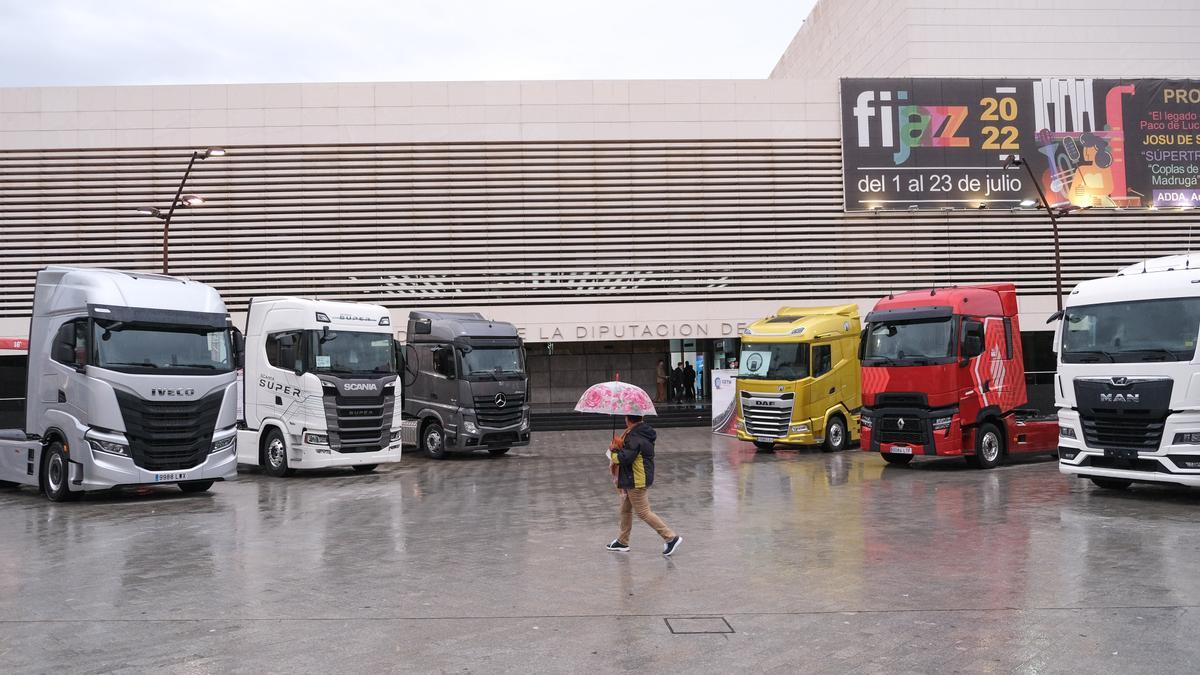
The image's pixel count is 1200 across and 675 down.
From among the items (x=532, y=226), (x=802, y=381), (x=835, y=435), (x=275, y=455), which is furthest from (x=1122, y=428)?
(x=532, y=226)

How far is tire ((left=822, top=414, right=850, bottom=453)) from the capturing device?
67.6 feet

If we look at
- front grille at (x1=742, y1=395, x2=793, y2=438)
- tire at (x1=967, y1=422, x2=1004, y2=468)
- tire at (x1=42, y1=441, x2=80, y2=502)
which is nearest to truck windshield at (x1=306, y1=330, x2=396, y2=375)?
tire at (x1=42, y1=441, x2=80, y2=502)

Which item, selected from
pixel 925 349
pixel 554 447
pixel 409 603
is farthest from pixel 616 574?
pixel 554 447

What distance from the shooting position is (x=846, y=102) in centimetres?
3438

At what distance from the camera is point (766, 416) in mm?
20578

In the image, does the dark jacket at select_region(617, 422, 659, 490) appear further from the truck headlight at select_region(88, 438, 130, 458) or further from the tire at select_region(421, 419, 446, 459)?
the tire at select_region(421, 419, 446, 459)

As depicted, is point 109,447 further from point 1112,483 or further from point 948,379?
point 1112,483

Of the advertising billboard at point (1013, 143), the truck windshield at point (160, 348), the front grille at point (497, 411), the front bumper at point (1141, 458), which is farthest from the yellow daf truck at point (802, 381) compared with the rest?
the advertising billboard at point (1013, 143)

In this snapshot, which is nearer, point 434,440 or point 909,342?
point 909,342

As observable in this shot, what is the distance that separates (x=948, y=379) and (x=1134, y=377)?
3.99 metres

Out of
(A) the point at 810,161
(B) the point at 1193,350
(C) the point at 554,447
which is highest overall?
(A) the point at 810,161

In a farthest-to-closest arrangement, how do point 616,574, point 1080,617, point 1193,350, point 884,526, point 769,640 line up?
point 1193,350 → point 884,526 → point 616,574 → point 1080,617 → point 769,640

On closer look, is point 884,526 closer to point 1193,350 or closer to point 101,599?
point 1193,350

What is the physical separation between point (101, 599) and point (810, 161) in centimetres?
3096
